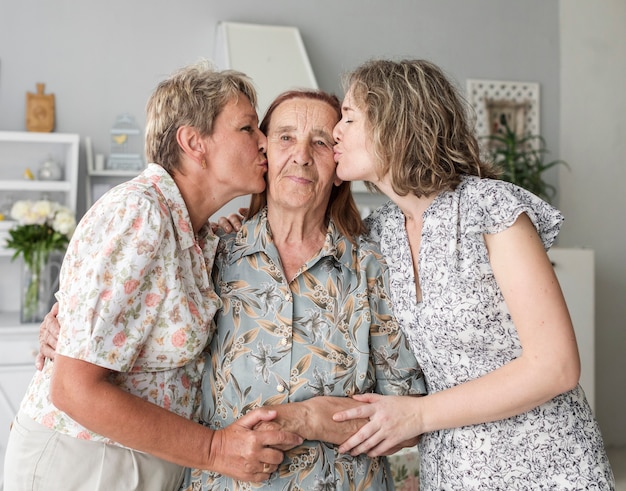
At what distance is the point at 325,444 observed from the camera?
1.67 m

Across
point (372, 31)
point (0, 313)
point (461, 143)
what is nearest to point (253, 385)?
point (461, 143)

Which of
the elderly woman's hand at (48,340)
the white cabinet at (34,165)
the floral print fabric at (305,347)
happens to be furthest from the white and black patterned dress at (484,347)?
the white cabinet at (34,165)

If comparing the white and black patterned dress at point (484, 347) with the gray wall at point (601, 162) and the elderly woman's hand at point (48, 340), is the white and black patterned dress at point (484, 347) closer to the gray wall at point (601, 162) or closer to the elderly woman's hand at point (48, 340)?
the elderly woman's hand at point (48, 340)

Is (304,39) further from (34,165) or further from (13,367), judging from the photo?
(13,367)

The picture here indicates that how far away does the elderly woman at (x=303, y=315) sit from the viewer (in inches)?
65.1

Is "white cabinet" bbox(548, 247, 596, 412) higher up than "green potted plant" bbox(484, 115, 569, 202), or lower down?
lower down

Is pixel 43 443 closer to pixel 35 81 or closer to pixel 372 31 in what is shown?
pixel 35 81

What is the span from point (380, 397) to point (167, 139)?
0.82 m

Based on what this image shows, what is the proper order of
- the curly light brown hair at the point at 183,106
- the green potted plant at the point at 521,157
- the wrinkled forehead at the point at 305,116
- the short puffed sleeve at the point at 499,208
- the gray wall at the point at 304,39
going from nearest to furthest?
the short puffed sleeve at the point at 499,208
the curly light brown hair at the point at 183,106
the wrinkled forehead at the point at 305,116
the gray wall at the point at 304,39
the green potted plant at the point at 521,157

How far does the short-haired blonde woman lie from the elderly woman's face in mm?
159

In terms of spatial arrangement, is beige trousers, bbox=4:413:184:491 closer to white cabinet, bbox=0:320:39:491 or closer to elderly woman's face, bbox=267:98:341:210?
elderly woman's face, bbox=267:98:341:210

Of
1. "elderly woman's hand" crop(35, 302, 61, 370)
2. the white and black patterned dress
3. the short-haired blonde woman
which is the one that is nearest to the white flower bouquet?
"elderly woman's hand" crop(35, 302, 61, 370)

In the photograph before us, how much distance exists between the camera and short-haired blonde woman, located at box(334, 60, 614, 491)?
57.4 inches

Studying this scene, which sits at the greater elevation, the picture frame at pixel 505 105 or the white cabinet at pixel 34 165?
the picture frame at pixel 505 105
